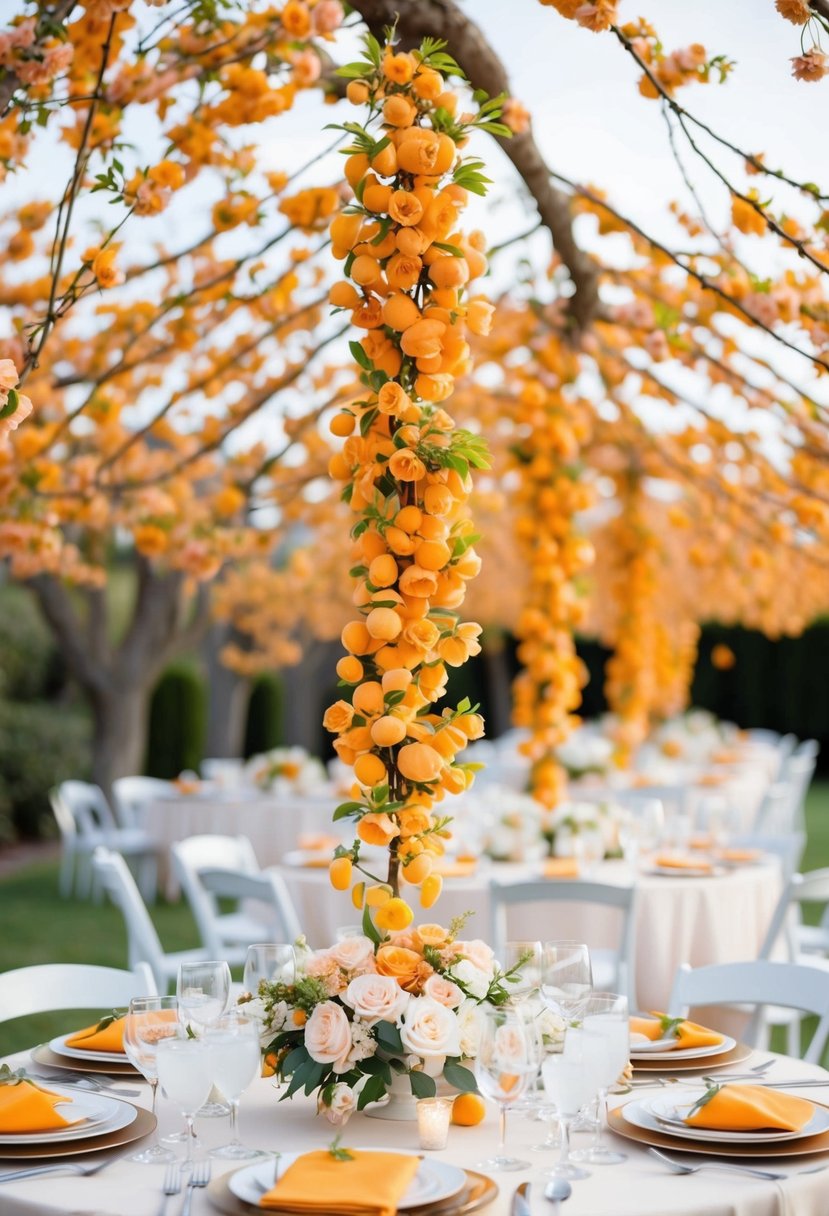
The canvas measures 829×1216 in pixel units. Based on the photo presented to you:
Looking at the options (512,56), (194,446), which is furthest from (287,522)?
(512,56)

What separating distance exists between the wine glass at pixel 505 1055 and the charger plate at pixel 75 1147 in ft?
2.06

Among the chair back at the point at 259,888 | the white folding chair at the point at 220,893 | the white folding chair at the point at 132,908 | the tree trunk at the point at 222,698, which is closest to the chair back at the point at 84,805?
the white folding chair at the point at 220,893

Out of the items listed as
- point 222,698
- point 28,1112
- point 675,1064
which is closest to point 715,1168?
point 675,1064

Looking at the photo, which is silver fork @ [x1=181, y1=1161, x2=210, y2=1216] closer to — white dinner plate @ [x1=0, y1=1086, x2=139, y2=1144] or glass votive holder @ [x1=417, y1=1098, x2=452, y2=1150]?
white dinner plate @ [x1=0, y1=1086, x2=139, y2=1144]

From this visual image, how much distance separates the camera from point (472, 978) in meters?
2.24

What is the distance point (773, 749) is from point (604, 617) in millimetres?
4755

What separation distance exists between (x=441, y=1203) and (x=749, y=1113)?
23.2 inches

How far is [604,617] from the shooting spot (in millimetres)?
18328

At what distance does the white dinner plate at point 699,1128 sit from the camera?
207 cm

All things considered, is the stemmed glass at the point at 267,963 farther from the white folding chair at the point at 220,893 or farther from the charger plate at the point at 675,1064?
the white folding chair at the point at 220,893

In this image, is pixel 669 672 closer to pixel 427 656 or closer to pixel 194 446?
pixel 194 446

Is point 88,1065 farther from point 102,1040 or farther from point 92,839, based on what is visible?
point 92,839

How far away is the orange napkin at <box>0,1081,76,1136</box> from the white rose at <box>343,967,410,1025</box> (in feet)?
1.71

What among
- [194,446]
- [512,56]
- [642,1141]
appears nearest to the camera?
[642,1141]
